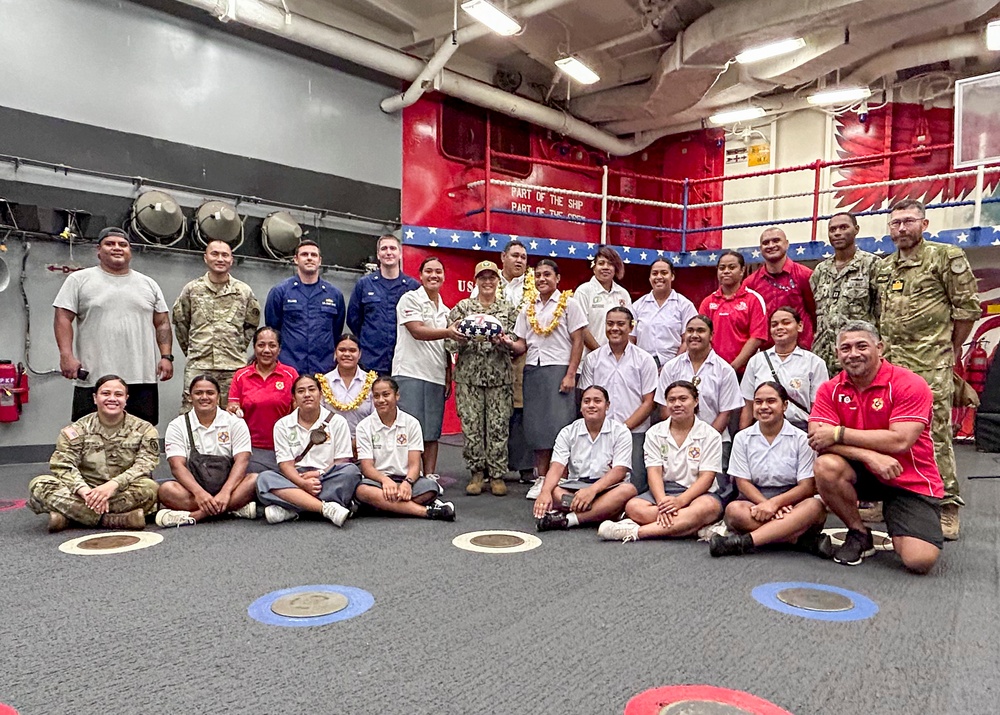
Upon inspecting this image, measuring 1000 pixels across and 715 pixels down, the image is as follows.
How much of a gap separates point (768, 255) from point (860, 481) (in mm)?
1743

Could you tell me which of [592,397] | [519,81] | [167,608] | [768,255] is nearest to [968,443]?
[768,255]

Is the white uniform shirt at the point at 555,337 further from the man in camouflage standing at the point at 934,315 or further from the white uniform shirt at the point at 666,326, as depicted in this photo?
the man in camouflage standing at the point at 934,315

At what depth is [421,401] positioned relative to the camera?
490 centimetres

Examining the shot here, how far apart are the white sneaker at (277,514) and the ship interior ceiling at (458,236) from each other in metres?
0.08

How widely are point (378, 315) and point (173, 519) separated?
201 cm

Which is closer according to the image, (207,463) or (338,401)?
(207,463)

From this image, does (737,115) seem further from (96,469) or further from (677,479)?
(96,469)

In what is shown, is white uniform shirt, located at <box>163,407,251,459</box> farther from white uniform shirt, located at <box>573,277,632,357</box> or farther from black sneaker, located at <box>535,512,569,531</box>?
white uniform shirt, located at <box>573,277,632,357</box>

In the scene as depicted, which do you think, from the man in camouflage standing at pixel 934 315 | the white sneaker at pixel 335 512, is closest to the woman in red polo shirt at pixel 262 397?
the white sneaker at pixel 335 512

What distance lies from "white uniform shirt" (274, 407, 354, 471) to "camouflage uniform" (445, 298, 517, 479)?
1.02 m

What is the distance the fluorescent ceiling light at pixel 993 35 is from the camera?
280 inches

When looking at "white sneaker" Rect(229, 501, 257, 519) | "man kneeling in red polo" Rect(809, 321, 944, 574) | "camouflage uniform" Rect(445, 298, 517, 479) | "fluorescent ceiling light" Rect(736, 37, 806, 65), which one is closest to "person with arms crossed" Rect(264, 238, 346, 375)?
"camouflage uniform" Rect(445, 298, 517, 479)

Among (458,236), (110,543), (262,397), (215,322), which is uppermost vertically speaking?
(458,236)

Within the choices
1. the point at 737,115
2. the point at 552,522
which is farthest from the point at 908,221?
the point at 737,115
